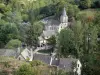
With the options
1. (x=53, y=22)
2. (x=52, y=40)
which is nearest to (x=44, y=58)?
(x=52, y=40)

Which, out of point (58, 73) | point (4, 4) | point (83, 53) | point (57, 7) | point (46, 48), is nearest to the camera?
point (58, 73)

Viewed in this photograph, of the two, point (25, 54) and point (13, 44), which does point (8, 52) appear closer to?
point (25, 54)

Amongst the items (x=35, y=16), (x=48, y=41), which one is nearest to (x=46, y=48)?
(x=48, y=41)

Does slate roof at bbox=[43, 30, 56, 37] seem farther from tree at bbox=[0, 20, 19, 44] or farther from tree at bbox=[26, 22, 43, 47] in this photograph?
tree at bbox=[0, 20, 19, 44]

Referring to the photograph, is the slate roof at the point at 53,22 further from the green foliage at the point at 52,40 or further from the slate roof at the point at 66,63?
the slate roof at the point at 66,63

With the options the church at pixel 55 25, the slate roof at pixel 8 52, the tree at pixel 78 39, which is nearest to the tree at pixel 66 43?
the tree at pixel 78 39

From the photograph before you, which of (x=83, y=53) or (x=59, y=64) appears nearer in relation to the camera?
(x=59, y=64)

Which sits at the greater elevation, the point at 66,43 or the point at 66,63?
the point at 66,43

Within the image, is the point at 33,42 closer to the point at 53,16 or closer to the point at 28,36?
the point at 28,36

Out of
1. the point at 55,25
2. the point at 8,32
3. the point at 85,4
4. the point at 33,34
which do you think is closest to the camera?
the point at 8,32

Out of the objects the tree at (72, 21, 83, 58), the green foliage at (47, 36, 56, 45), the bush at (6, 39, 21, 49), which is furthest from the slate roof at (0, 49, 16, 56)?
the green foliage at (47, 36, 56, 45)

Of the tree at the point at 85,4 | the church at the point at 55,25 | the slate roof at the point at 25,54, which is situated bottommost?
the slate roof at the point at 25,54
